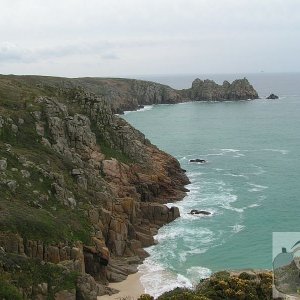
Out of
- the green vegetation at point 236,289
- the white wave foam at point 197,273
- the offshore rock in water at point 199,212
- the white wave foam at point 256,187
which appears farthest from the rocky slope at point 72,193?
the green vegetation at point 236,289

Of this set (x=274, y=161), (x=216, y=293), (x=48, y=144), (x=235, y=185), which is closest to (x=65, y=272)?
(x=216, y=293)

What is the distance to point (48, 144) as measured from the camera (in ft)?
203

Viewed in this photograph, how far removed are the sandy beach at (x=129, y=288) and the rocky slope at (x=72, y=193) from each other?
78cm

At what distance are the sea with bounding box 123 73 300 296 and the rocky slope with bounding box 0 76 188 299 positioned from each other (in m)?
3.14

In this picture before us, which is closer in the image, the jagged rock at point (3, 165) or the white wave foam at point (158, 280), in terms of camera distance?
the white wave foam at point (158, 280)

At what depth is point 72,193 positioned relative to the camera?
179ft

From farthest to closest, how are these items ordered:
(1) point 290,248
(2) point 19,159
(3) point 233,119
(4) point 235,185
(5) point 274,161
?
(3) point 233,119 → (5) point 274,161 → (4) point 235,185 → (2) point 19,159 → (1) point 290,248

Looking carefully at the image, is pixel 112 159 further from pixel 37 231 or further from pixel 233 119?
pixel 233 119

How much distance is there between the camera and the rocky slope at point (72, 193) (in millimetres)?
41312

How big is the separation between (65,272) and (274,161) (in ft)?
216

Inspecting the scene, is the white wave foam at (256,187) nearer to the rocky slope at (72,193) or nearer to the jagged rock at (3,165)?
the rocky slope at (72,193)

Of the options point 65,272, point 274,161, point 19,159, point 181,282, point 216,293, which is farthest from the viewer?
point 274,161

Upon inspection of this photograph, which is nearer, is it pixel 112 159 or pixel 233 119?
pixel 112 159

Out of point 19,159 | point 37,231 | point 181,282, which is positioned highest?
point 19,159
